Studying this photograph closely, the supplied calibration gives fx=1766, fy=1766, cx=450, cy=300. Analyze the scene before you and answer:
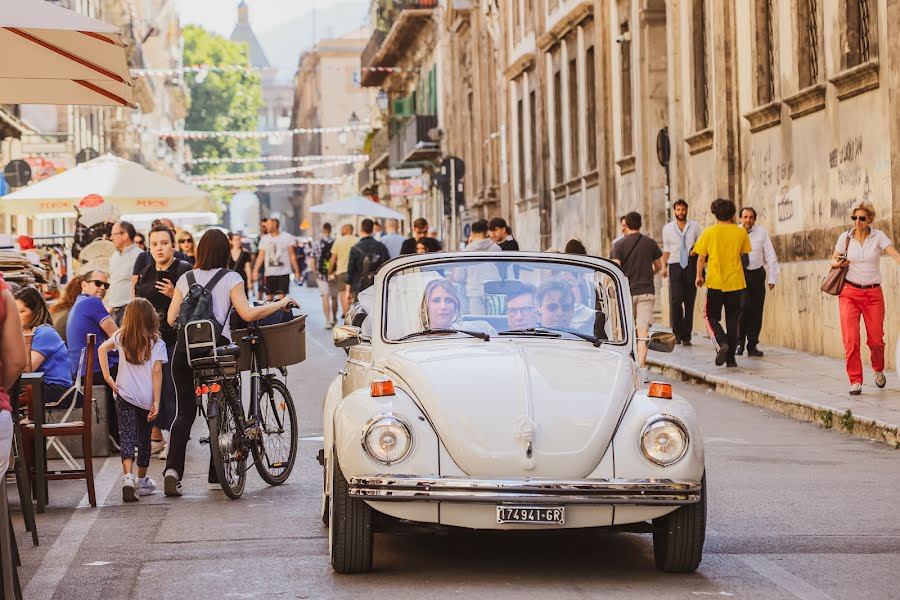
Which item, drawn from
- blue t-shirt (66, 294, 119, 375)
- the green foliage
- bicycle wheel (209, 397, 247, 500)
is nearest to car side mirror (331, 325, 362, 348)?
bicycle wheel (209, 397, 247, 500)

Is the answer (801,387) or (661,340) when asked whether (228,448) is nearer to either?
(661,340)

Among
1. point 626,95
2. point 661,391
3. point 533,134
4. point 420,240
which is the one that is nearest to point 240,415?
point 661,391

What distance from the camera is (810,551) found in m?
8.25

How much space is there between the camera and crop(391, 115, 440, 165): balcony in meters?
56.4

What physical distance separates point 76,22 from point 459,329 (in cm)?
249

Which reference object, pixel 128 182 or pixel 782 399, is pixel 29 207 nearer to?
pixel 128 182

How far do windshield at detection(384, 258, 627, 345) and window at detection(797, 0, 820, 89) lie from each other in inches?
514

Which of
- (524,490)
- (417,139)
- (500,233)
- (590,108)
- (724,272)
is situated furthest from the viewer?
(417,139)

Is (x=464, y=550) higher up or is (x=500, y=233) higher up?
(x=500, y=233)

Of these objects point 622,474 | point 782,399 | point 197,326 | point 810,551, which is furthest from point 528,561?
point 782,399

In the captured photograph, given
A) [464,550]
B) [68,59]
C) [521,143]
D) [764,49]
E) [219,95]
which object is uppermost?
[219,95]

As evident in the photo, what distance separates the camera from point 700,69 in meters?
26.2

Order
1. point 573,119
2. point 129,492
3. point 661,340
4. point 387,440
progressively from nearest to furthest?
point 387,440 < point 661,340 < point 129,492 < point 573,119

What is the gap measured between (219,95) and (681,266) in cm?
9749
